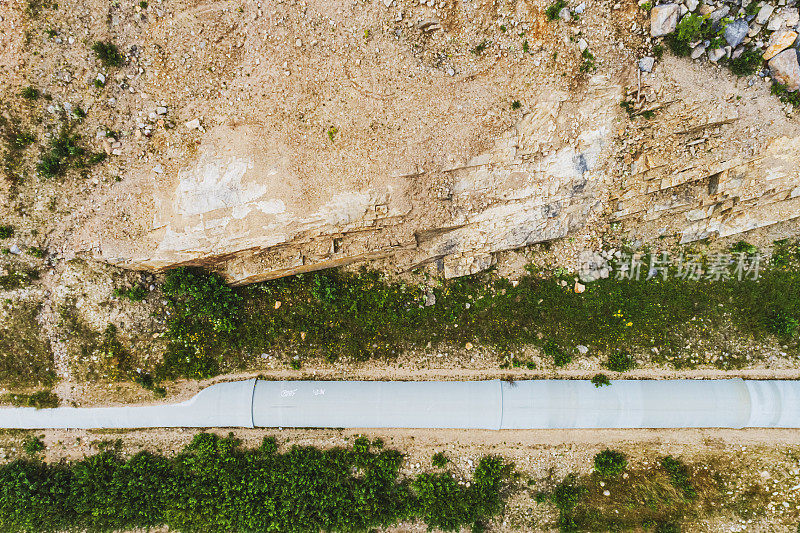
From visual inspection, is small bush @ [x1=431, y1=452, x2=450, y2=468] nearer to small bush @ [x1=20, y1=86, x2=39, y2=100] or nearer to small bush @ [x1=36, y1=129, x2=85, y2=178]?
small bush @ [x1=36, y1=129, x2=85, y2=178]

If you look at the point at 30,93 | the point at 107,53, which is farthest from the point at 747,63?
the point at 30,93

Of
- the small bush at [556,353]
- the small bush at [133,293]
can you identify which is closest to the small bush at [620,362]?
the small bush at [556,353]

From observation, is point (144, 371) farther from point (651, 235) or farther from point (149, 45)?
point (651, 235)

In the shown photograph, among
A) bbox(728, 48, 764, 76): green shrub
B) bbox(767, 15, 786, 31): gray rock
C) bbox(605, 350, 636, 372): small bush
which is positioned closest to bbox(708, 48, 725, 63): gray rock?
bbox(728, 48, 764, 76): green shrub

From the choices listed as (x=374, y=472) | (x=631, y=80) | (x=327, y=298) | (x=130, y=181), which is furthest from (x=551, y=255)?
(x=130, y=181)

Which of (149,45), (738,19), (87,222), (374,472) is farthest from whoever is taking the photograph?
(374,472)
